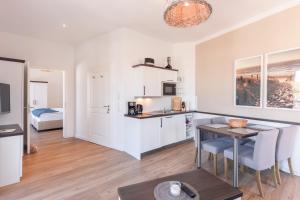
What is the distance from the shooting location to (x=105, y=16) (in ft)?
11.1

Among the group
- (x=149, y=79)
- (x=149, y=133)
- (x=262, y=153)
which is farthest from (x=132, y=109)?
(x=262, y=153)

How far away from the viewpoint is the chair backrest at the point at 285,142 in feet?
7.98

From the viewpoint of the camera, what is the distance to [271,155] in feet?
7.73

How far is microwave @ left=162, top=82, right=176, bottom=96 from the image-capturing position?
14.8 ft

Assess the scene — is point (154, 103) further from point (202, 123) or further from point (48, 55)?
point (48, 55)

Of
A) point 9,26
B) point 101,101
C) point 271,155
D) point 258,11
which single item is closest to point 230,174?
point 271,155

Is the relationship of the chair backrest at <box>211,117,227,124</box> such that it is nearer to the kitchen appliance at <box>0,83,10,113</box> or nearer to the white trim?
the white trim

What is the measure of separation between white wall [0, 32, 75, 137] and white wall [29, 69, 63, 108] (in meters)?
3.60

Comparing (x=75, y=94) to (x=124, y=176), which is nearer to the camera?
(x=124, y=176)

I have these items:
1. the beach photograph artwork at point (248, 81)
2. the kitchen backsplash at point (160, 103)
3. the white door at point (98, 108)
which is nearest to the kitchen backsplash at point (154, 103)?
the kitchen backsplash at point (160, 103)

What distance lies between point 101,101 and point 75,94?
4.52 feet

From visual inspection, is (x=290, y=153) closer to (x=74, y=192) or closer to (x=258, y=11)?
(x=258, y=11)

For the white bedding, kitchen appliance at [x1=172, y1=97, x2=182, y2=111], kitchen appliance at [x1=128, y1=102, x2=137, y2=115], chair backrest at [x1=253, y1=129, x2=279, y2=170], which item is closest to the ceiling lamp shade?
chair backrest at [x1=253, y1=129, x2=279, y2=170]

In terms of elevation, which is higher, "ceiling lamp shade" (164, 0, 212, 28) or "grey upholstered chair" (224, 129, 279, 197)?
"ceiling lamp shade" (164, 0, 212, 28)
